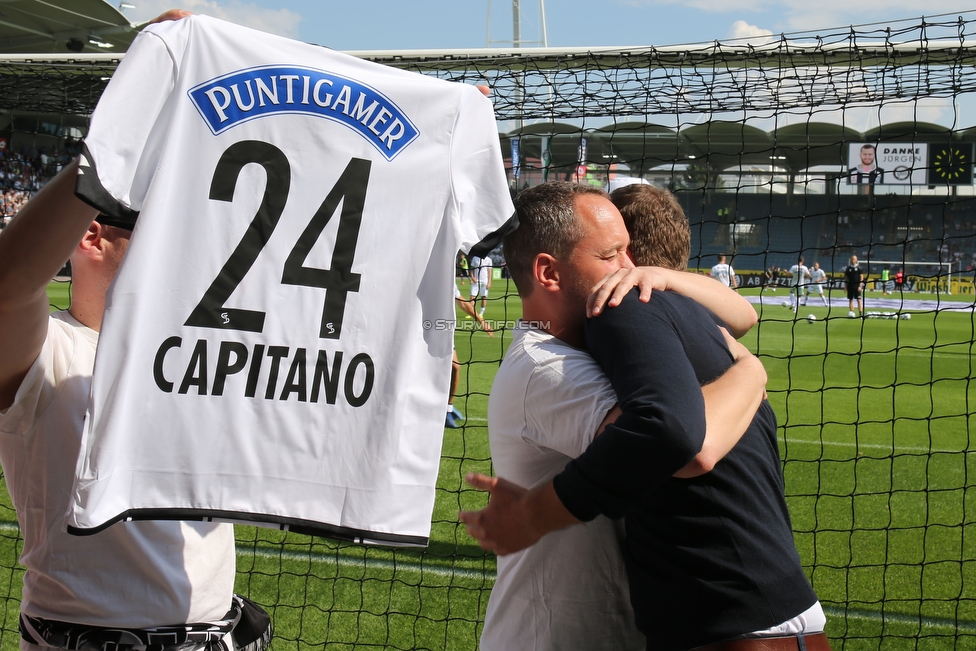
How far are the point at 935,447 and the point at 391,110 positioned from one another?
24.6 feet

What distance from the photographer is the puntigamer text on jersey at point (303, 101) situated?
1660mm

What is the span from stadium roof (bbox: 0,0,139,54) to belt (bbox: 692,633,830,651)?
9.02m

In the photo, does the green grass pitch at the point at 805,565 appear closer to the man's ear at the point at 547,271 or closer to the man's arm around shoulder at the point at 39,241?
the man's ear at the point at 547,271

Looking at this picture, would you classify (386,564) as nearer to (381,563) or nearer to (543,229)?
(381,563)

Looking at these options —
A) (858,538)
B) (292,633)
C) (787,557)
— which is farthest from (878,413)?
(787,557)

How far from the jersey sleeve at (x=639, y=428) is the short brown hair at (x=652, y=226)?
62cm

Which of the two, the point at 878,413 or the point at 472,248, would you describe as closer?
the point at 472,248

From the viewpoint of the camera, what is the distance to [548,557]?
171 centimetres

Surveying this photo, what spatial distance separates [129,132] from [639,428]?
3.73 feet

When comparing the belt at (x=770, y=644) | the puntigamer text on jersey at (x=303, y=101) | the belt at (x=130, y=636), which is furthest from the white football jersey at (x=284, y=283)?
the belt at (x=770, y=644)

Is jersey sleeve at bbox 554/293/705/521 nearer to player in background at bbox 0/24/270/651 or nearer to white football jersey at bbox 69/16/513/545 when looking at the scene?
white football jersey at bbox 69/16/513/545

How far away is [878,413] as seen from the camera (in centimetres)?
908

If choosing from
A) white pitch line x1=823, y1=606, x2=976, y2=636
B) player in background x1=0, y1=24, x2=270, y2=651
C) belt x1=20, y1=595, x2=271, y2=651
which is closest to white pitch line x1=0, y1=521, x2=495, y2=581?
white pitch line x1=823, y1=606, x2=976, y2=636

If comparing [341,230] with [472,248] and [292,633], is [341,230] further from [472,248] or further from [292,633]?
[292,633]
